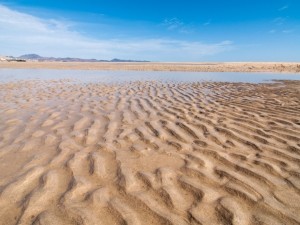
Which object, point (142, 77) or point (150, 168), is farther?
point (142, 77)

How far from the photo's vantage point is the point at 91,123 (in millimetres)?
5129

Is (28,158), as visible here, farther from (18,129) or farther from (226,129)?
(226,129)

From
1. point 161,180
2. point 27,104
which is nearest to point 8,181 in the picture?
point 161,180

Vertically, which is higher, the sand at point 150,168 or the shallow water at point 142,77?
the sand at point 150,168

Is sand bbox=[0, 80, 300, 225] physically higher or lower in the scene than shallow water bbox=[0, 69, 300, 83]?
higher

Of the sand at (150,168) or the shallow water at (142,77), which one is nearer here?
the sand at (150,168)

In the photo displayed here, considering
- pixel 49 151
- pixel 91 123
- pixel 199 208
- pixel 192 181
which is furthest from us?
pixel 91 123

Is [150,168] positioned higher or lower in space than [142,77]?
higher

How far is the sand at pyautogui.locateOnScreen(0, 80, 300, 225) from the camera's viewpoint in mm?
2260

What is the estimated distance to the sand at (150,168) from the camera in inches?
89.0

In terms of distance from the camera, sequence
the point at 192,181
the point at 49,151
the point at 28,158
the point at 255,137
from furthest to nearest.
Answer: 1. the point at 255,137
2. the point at 49,151
3. the point at 28,158
4. the point at 192,181

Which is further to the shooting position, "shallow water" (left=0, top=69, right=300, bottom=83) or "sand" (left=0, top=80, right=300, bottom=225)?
"shallow water" (left=0, top=69, right=300, bottom=83)

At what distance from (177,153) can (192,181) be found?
31.4 inches

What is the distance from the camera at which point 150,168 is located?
123 inches
